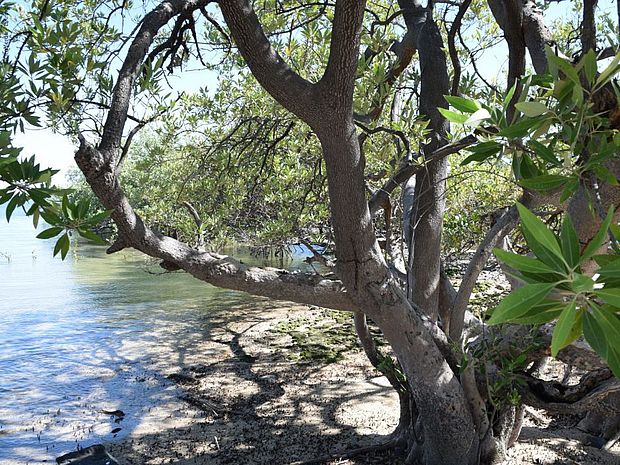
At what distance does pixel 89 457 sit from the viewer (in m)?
6.01

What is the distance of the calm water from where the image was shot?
7.09 metres

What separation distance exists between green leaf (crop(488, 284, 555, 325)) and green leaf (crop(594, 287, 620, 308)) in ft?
0.25

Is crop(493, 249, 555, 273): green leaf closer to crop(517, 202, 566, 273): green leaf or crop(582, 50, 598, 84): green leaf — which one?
crop(517, 202, 566, 273): green leaf

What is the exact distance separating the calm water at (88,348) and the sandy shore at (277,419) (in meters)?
0.44

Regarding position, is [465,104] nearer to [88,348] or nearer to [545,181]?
[545,181]

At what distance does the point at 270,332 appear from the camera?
1152 centimetres

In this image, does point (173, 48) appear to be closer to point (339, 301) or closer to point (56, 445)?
point (339, 301)

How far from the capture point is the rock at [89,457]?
589cm

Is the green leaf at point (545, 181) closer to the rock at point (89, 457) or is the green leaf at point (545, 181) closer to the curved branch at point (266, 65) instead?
the curved branch at point (266, 65)

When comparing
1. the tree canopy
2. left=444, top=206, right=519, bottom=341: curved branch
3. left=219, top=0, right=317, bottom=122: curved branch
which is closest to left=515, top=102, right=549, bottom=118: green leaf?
the tree canopy

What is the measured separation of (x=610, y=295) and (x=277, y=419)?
20.6 ft

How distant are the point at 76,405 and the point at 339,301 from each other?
5542 millimetres

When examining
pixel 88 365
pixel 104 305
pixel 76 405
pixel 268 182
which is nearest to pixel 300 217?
pixel 268 182

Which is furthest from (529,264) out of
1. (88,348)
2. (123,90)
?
(88,348)
